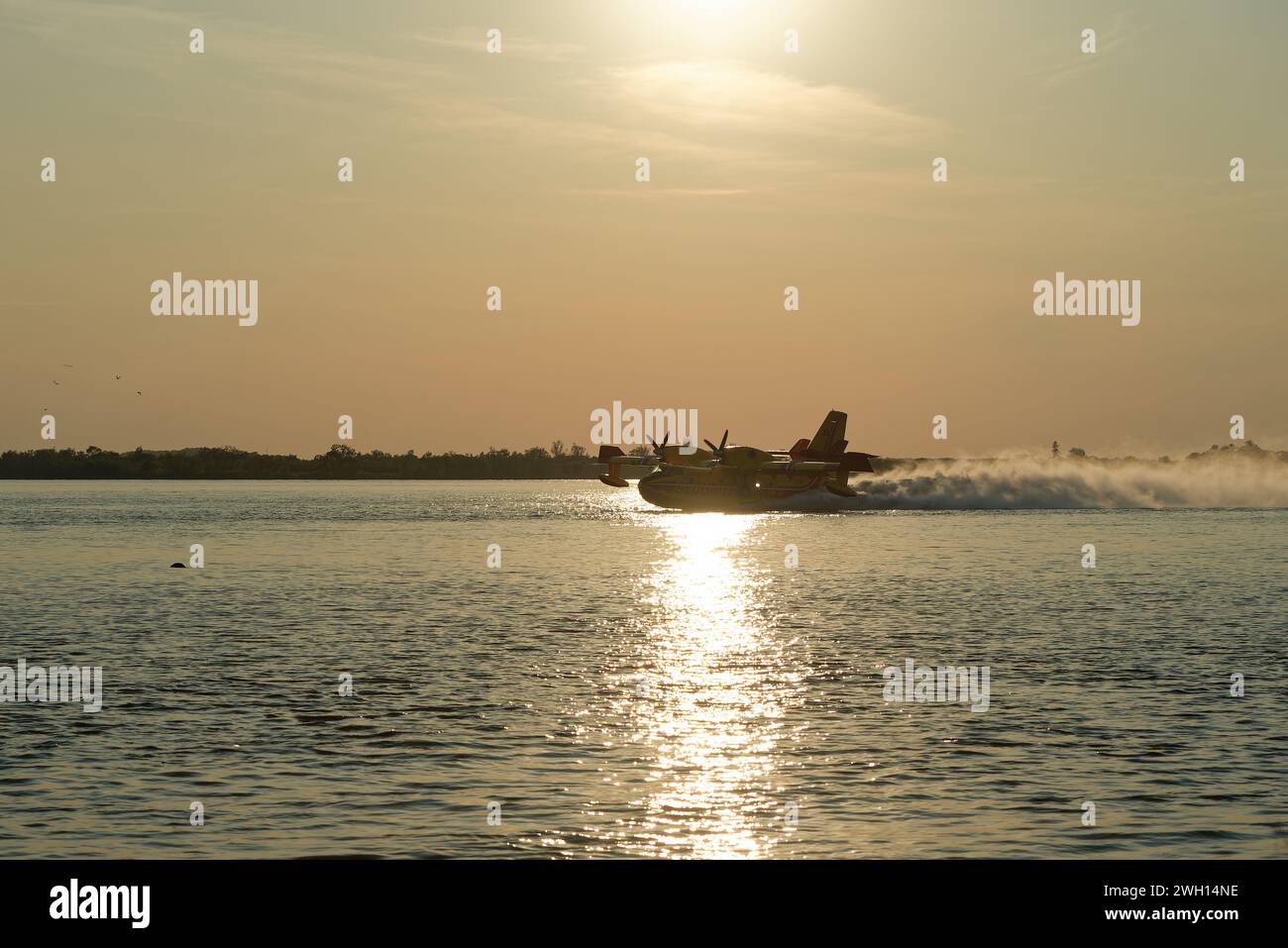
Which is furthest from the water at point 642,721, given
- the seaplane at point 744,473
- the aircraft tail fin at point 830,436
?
the aircraft tail fin at point 830,436

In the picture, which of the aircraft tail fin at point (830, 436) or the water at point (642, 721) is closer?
the water at point (642, 721)

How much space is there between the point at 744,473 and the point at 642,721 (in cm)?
11622

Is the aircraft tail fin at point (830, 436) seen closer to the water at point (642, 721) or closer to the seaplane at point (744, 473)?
the seaplane at point (744, 473)

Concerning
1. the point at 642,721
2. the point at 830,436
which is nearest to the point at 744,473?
the point at 830,436

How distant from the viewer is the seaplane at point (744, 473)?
141375 mm

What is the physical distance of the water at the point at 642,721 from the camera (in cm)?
1712

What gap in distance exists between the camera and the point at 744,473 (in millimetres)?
141750

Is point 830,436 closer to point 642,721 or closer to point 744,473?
point 744,473

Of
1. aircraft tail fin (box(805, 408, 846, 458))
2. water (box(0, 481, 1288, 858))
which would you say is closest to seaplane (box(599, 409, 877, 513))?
aircraft tail fin (box(805, 408, 846, 458))

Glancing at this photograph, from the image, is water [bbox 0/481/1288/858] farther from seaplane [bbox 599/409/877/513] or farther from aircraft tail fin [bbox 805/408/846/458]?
aircraft tail fin [bbox 805/408/846/458]

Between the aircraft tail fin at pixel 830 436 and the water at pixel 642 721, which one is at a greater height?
the aircraft tail fin at pixel 830 436

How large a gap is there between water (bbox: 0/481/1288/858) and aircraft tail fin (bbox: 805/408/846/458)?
87669 mm

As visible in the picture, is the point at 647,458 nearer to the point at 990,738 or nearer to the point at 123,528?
the point at 123,528
